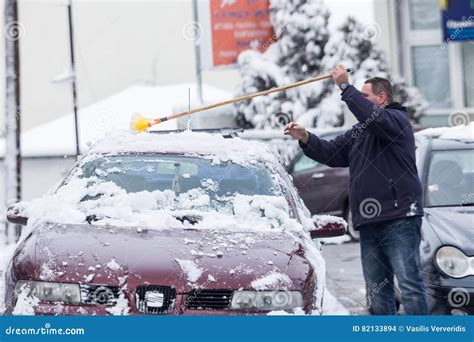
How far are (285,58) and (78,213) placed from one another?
14.4 metres

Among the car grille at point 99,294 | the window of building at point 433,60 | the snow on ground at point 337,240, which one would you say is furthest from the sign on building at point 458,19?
the car grille at point 99,294

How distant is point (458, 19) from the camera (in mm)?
18172

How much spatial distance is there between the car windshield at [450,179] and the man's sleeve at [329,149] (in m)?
1.33

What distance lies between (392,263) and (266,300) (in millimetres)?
1452

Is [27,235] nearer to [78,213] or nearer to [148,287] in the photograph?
[78,213]

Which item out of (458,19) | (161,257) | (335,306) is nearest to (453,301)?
(335,306)

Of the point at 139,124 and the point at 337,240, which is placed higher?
the point at 139,124

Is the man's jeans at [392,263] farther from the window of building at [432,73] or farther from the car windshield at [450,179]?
the window of building at [432,73]

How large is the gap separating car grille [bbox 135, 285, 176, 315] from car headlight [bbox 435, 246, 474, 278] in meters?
2.38

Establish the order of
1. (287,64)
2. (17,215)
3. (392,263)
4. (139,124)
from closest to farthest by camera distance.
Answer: (17,215)
(392,263)
(139,124)
(287,64)

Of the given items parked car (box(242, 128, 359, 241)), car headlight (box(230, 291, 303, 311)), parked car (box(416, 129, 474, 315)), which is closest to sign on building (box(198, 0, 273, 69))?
parked car (box(242, 128, 359, 241))

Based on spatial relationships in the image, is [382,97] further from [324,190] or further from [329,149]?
[324,190]

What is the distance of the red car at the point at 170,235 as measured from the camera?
15.7 feet

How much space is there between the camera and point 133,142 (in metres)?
6.59
